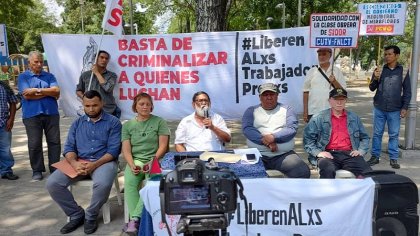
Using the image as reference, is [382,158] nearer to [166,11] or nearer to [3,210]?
[3,210]

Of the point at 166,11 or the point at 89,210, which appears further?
the point at 166,11

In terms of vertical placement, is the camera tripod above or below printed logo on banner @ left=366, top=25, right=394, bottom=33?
below

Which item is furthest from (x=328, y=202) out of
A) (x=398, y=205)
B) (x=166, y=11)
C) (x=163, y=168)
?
(x=166, y=11)

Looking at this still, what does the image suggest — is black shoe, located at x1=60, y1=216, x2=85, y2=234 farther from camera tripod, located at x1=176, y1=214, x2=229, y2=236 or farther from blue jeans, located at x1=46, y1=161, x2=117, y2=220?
camera tripod, located at x1=176, y1=214, x2=229, y2=236

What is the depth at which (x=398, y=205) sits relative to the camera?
2.94m

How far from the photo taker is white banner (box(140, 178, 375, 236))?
9.95 ft

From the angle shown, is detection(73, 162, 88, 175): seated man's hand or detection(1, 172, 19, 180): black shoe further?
detection(1, 172, 19, 180): black shoe

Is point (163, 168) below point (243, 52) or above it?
below

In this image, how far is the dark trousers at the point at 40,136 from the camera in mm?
5168

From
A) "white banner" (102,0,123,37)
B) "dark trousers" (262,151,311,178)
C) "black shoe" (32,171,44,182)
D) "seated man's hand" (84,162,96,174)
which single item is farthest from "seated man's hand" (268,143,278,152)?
"black shoe" (32,171,44,182)

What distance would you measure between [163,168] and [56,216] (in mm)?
1707

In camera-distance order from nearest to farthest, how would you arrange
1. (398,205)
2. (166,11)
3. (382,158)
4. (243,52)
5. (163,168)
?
(398,205) < (163,168) < (243,52) < (382,158) < (166,11)

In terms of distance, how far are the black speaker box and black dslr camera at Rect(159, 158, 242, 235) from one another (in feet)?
5.22

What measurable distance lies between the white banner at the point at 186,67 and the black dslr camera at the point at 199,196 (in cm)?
371
